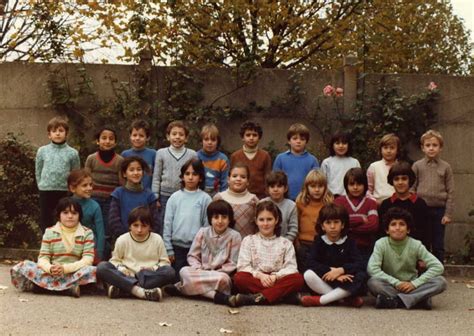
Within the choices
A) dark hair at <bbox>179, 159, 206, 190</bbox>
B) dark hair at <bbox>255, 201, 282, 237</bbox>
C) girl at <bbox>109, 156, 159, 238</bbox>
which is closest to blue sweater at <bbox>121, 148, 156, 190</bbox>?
girl at <bbox>109, 156, 159, 238</bbox>

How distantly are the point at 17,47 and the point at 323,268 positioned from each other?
32.6 ft

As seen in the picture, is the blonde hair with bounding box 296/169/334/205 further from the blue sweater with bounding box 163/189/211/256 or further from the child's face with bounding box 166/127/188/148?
the child's face with bounding box 166/127/188/148

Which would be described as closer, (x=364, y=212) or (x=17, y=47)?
(x=364, y=212)

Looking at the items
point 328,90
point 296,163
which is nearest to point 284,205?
point 296,163

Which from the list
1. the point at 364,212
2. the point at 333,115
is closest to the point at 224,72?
the point at 333,115

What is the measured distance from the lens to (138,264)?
25.0ft

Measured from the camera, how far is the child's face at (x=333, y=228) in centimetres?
755

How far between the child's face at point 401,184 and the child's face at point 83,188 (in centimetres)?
300

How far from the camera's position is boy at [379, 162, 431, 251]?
26.7ft

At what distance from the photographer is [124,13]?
48.5 ft

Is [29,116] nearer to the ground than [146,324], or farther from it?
farther from it

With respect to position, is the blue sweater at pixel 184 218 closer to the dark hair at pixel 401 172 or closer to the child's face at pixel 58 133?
the child's face at pixel 58 133

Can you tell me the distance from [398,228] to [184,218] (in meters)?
2.06

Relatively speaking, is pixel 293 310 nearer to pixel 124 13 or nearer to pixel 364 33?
pixel 364 33
